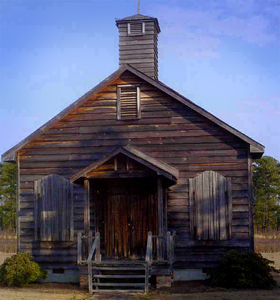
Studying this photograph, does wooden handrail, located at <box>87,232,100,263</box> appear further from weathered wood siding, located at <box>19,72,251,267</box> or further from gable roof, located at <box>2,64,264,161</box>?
gable roof, located at <box>2,64,264,161</box>

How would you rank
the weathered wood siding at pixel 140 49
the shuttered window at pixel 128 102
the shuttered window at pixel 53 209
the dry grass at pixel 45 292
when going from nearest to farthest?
1. the dry grass at pixel 45 292
2. the shuttered window at pixel 53 209
3. the shuttered window at pixel 128 102
4. the weathered wood siding at pixel 140 49

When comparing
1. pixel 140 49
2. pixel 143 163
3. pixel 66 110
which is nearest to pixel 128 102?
pixel 66 110

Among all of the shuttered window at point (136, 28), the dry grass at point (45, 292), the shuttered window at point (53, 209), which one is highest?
the shuttered window at point (136, 28)

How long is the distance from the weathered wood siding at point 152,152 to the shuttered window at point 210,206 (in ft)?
0.59

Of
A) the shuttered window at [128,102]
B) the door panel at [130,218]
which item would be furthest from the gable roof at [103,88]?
the door panel at [130,218]

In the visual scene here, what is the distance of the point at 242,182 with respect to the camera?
17828 millimetres

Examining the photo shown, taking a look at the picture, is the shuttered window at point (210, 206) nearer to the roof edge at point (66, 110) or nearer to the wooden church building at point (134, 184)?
the wooden church building at point (134, 184)

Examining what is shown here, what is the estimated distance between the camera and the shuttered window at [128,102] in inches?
730

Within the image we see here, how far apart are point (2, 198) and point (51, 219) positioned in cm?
3784

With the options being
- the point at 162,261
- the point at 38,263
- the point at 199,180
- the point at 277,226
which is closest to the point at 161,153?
the point at 199,180

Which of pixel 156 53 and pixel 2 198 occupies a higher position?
pixel 156 53

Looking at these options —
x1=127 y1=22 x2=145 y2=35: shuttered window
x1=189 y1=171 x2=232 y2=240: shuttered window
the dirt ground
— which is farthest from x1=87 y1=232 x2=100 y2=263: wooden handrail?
x1=127 y1=22 x2=145 y2=35: shuttered window

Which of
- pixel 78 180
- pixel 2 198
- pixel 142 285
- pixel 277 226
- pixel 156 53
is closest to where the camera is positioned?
pixel 142 285

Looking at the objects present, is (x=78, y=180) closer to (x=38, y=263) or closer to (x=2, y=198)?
(x=38, y=263)
